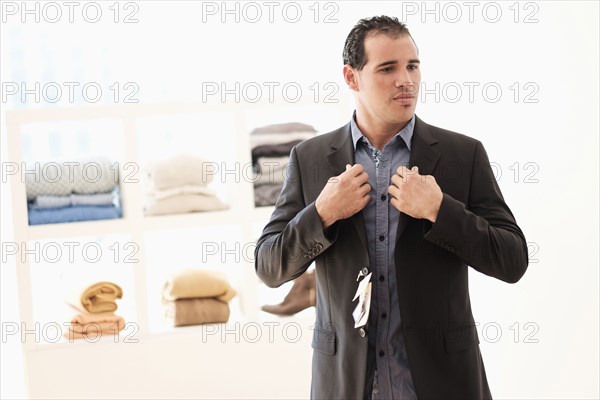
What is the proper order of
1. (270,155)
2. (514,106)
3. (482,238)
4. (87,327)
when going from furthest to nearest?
1. (270,155)
2. (87,327)
3. (514,106)
4. (482,238)

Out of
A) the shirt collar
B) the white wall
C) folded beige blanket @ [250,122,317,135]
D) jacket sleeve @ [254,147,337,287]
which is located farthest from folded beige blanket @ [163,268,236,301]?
the shirt collar

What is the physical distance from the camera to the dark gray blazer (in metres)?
1.61

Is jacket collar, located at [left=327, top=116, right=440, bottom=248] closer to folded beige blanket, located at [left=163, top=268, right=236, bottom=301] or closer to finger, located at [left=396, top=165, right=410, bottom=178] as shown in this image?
finger, located at [left=396, top=165, right=410, bottom=178]

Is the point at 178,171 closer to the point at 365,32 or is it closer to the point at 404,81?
the point at 365,32

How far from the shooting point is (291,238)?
1.70m

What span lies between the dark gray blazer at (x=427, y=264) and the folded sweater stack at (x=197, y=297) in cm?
122

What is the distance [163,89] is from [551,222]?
7.83 ft

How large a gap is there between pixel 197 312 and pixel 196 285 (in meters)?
0.12

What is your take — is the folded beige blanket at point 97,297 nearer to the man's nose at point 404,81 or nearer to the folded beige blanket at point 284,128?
the folded beige blanket at point 284,128

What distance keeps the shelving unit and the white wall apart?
8cm

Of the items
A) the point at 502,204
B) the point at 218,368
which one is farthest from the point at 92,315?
the point at 502,204

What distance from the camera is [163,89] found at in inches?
168

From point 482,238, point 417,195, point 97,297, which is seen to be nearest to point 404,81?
point 417,195

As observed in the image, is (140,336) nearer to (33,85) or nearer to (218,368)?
(218,368)
